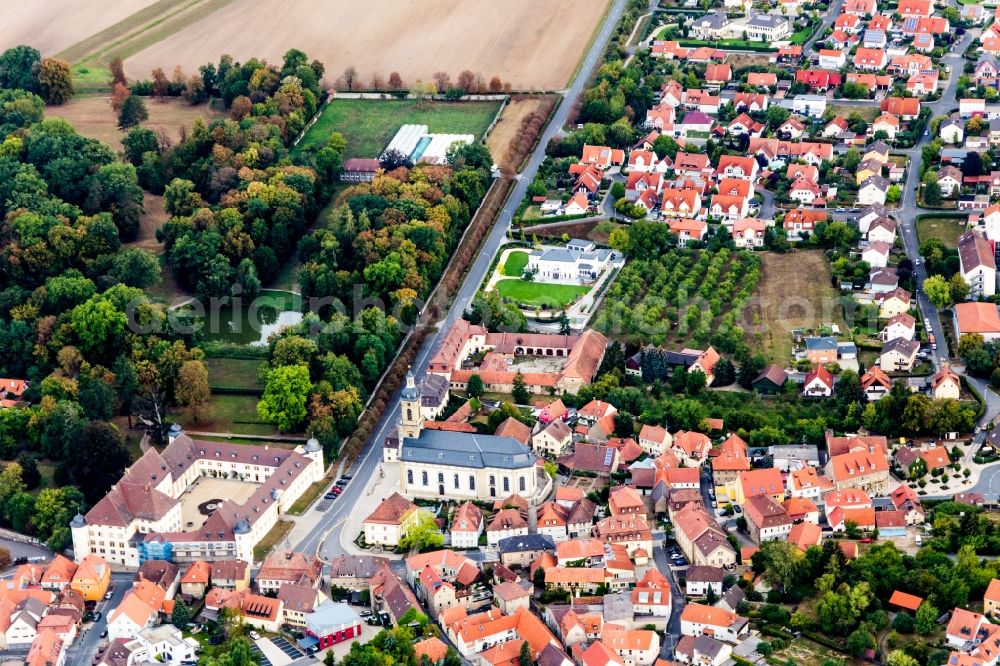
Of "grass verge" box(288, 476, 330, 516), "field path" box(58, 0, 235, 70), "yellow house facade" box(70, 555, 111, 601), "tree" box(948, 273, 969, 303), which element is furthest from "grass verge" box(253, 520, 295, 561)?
"field path" box(58, 0, 235, 70)

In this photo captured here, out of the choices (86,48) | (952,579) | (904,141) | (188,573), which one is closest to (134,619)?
(188,573)

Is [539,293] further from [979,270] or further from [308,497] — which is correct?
[979,270]

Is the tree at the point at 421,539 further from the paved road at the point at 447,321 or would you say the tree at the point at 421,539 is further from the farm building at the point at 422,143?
the farm building at the point at 422,143

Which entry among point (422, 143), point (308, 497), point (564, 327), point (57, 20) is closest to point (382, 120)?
point (422, 143)

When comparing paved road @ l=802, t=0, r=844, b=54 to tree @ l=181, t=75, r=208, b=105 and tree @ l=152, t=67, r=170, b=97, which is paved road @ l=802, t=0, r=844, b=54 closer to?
tree @ l=181, t=75, r=208, b=105

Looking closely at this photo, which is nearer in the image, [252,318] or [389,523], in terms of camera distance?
[389,523]

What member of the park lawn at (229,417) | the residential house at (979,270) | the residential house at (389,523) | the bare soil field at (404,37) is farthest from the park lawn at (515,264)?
the bare soil field at (404,37)
